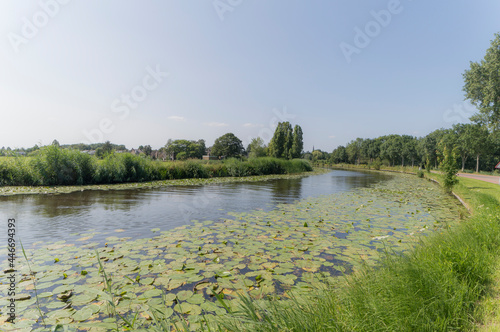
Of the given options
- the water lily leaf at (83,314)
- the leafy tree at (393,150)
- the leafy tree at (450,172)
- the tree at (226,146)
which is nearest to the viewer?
the water lily leaf at (83,314)

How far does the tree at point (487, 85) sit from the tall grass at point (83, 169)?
23.1 metres

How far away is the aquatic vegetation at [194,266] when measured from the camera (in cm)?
332

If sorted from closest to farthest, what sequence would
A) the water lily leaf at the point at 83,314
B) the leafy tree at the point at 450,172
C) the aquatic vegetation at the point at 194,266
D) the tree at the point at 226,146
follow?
the water lily leaf at the point at 83,314 → the aquatic vegetation at the point at 194,266 → the leafy tree at the point at 450,172 → the tree at the point at 226,146

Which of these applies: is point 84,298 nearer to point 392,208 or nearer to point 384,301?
point 384,301

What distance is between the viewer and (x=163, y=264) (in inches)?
186

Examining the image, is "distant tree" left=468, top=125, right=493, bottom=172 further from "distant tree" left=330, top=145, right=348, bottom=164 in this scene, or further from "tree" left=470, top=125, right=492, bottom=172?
"distant tree" left=330, top=145, right=348, bottom=164

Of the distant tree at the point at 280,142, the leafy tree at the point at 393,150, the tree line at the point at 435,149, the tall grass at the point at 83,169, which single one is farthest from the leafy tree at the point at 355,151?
the tall grass at the point at 83,169

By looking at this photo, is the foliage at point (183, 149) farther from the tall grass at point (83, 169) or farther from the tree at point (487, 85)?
the tree at point (487, 85)

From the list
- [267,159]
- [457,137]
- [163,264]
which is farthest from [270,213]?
[457,137]

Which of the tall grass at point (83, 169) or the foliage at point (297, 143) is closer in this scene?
the tall grass at point (83, 169)

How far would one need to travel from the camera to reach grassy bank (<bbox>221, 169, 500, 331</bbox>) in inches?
89.7

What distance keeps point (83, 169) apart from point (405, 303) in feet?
67.2

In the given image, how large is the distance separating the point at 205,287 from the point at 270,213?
6061 millimetres

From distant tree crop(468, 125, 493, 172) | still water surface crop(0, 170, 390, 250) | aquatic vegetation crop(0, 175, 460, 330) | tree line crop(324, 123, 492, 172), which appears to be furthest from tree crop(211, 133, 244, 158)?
aquatic vegetation crop(0, 175, 460, 330)
